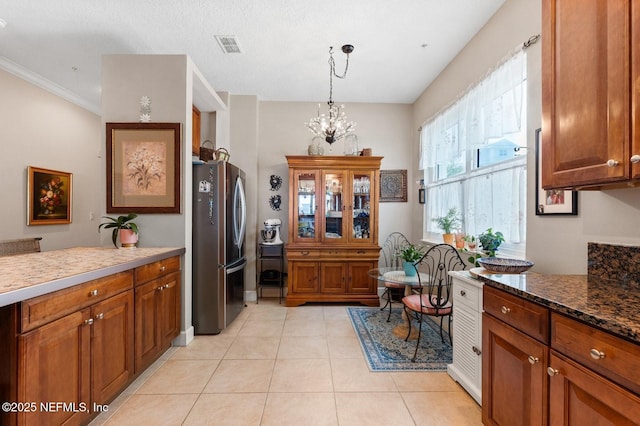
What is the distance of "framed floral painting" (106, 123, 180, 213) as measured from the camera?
107 inches

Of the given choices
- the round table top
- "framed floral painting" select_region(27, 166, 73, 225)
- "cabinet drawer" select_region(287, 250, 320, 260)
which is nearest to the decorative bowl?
the round table top

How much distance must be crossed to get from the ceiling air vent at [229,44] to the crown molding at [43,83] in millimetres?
2524

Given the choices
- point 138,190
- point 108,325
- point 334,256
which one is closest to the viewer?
point 108,325

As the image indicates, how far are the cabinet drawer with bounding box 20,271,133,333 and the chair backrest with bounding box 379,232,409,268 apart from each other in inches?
135

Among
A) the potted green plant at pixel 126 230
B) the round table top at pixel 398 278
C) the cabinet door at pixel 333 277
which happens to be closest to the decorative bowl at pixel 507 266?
the round table top at pixel 398 278

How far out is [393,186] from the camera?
14.9 ft

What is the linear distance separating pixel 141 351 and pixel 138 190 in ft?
4.76

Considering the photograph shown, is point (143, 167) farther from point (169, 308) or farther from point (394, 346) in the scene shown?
point (394, 346)

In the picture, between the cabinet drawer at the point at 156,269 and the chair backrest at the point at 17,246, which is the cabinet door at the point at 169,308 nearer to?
the cabinet drawer at the point at 156,269

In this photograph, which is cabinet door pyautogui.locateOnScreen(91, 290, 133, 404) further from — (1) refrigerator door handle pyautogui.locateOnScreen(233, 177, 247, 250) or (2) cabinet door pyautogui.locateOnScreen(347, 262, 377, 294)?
(2) cabinet door pyautogui.locateOnScreen(347, 262, 377, 294)

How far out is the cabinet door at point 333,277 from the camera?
396cm

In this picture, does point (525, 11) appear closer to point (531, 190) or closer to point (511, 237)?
point (531, 190)

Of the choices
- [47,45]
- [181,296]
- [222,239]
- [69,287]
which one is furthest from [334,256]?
[47,45]

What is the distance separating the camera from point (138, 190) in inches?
108
